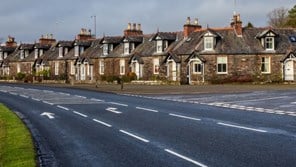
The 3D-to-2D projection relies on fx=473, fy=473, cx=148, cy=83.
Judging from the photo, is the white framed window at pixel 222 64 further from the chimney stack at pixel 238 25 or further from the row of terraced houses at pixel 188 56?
the chimney stack at pixel 238 25

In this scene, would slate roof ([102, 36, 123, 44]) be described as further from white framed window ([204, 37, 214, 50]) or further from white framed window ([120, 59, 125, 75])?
white framed window ([204, 37, 214, 50])

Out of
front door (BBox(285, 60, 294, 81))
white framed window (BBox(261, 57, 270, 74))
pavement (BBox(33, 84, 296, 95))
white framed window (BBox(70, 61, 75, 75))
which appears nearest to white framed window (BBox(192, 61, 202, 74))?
white framed window (BBox(261, 57, 270, 74))

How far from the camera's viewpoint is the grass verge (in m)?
11.1

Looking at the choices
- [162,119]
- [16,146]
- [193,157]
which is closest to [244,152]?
[193,157]

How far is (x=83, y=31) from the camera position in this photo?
8488 centimetres

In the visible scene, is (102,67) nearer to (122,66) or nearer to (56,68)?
(122,66)

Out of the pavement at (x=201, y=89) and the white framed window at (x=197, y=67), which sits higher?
the white framed window at (x=197, y=67)

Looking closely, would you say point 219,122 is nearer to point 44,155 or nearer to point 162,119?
point 162,119

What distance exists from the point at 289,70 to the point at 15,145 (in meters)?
47.2

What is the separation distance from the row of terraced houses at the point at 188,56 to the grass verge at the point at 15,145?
40.6 m

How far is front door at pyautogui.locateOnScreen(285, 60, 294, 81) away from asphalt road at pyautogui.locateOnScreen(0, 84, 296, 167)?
1311 inches

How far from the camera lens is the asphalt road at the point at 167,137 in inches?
442

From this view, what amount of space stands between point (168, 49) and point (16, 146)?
5153 cm

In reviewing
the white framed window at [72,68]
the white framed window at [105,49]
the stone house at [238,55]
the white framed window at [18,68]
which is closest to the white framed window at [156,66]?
the stone house at [238,55]
